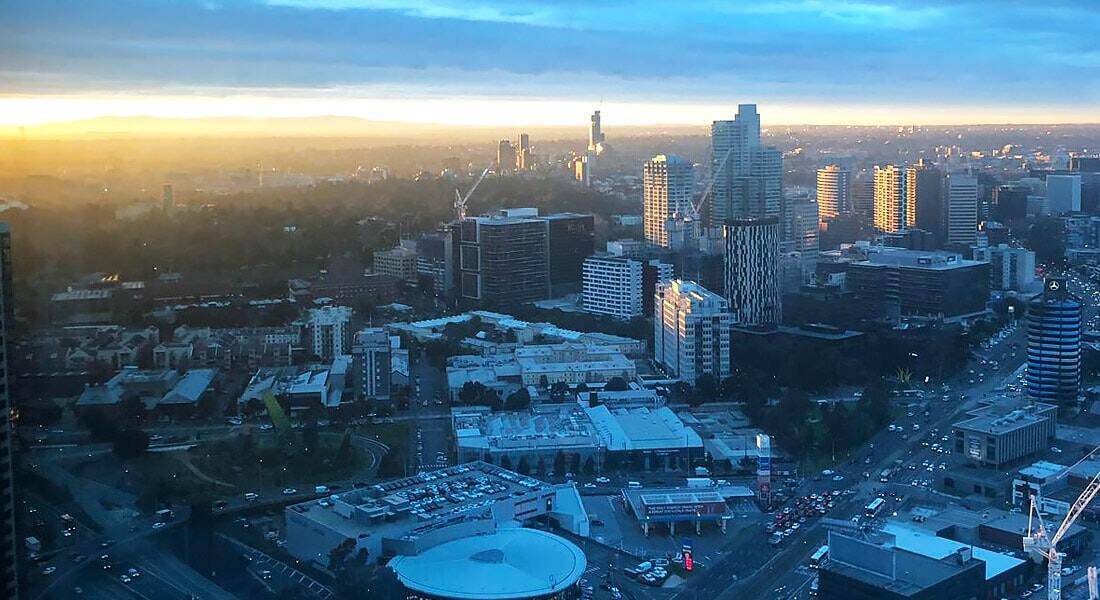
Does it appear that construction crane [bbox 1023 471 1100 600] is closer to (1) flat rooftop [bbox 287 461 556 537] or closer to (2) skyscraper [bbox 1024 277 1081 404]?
(2) skyscraper [bbox 1024 277 1081 404]

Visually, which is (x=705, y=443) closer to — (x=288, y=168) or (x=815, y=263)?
(x=288, y=168)

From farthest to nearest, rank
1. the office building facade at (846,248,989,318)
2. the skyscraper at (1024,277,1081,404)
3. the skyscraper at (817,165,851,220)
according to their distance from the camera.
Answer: the skyscraper at (817,165,851,220) → the office building facade at (846,248,989,318) → the skyscraper at (1024,277,1081,404)

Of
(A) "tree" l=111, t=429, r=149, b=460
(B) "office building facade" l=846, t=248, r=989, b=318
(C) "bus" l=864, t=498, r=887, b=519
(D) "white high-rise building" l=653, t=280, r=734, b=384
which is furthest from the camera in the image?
(B) "office building facade" l=846, t=248, r=989, b=318

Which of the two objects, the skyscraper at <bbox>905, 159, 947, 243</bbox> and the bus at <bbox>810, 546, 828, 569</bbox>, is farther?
the skyscraper at <bbox>905, 159, 947, 243</bbox>

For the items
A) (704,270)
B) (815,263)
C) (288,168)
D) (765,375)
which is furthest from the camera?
(815,263)

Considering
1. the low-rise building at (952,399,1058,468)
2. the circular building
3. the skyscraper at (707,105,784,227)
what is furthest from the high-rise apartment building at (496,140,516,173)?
the circular building

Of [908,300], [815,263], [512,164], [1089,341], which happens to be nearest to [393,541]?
[1089,341]

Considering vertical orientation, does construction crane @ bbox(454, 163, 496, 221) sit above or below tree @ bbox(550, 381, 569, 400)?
above

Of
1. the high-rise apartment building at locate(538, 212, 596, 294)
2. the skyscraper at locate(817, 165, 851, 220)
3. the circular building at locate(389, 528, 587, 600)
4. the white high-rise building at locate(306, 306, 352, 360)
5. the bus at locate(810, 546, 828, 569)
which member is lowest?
the bus at locate(810, 546, 828, 569)
